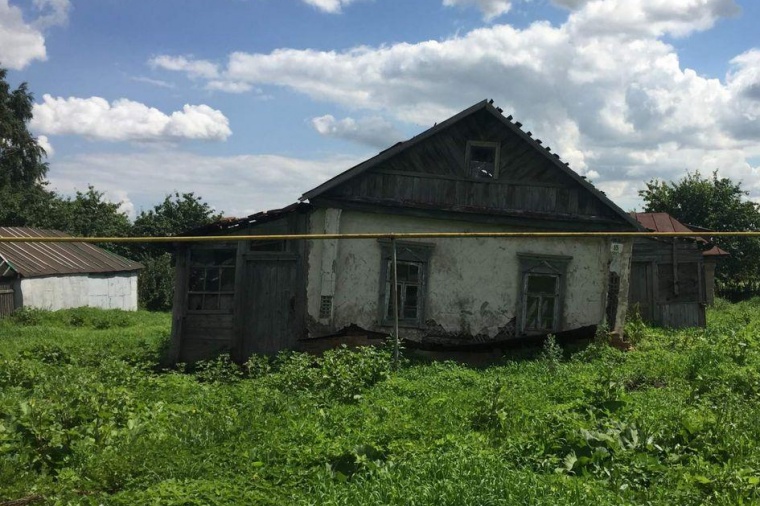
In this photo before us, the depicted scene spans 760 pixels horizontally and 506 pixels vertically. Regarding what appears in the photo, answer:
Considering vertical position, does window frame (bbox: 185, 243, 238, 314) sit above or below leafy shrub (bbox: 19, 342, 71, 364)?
above

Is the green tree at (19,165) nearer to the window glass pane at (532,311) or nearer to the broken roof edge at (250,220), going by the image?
the broken roof edge at (250,220)

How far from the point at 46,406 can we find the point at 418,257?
7.97 meters

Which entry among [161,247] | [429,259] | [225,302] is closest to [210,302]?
[225,302]

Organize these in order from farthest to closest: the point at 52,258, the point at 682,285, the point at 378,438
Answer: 1. the point at 52,258
2. the point at 682,285
3. the point at 378,438

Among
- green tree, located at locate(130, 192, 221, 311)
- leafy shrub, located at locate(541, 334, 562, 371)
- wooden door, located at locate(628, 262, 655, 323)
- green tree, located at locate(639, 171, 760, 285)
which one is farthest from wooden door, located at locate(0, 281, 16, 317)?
green tree, located at locate(639, 171, 760, 285)

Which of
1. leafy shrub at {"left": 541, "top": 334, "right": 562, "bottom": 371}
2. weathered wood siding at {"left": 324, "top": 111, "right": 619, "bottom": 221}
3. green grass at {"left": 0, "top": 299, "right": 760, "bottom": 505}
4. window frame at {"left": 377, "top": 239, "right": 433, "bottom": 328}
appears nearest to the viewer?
green grass at {"left": 0, "top": 299, "right": 760, "bottom": 505}

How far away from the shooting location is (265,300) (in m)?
12.7

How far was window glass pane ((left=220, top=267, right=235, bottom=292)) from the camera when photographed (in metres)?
12.8

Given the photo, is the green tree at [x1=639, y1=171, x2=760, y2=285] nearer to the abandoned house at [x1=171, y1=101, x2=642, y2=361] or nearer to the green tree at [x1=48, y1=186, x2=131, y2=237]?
the abandoned house at [x1=171, y1=101, x2=642, y2=361]

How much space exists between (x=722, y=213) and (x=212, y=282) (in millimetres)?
32157

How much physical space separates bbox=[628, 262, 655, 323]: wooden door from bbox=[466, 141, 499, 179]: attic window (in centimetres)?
768

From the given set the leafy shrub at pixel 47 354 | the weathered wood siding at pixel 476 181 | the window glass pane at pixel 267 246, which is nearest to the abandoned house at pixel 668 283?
the weathered wood siding at pixel 476 181

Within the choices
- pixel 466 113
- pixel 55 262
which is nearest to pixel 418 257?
pixel 466 113

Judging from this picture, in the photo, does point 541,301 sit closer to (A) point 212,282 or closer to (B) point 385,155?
(B) point 385,155
